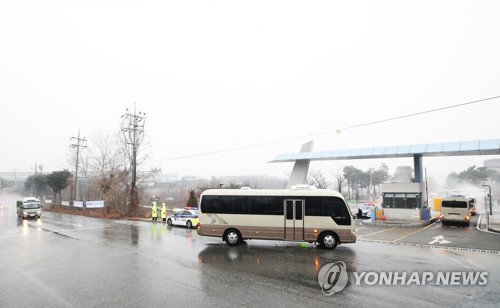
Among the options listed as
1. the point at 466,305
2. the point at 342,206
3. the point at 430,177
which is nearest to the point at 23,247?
the point at 342,206

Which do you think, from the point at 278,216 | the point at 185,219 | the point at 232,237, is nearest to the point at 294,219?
the point at 278,216

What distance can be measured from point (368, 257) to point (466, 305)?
514cm

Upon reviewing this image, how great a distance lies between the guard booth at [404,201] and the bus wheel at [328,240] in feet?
59.3

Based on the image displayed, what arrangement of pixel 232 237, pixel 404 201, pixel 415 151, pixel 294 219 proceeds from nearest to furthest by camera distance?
pixel 294 219 < pixel 232 237 < pixel 404 201 < pixel 415 151

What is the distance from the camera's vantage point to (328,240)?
13297 mm

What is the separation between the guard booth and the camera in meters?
27.6

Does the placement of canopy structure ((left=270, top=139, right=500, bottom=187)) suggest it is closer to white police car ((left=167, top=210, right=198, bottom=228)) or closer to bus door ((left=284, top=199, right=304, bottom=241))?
white police car ((left=167, top=210, right=198, bottom=228))

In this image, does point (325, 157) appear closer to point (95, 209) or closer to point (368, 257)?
point (368, 257)

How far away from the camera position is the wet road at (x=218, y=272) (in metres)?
7.15

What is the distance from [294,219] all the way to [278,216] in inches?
29.0

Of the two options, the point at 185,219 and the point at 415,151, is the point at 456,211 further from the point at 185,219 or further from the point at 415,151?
the point at 185,219

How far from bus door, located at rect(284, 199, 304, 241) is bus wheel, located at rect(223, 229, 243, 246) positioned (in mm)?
2265

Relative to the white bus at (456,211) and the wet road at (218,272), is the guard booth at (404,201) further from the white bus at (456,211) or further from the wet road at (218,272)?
the wet road at (218,272)

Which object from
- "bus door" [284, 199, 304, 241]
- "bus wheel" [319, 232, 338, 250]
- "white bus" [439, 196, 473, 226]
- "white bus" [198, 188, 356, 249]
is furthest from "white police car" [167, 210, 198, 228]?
"white bus" [439, 196, 473, 226]
